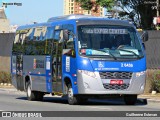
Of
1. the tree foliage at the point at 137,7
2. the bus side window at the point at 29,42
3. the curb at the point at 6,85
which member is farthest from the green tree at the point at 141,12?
the bus side window at the point at 29,42

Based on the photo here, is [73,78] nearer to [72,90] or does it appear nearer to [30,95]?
[72,90]

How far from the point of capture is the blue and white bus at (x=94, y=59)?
20458 millimetres

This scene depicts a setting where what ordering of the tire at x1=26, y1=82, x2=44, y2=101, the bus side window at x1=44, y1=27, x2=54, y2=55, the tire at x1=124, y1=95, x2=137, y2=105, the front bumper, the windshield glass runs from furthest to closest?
the tire at x1=26, y1=82, x2=44, y2=101
the bus side window at x1=44, y1=27, x2=54, y2=55
the tire at x1=124, y1=95, x2=137, y2=105
the windshield glass
the front bumper

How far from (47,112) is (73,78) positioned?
3.20 meters

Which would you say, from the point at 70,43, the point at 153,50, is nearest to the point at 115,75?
the point at 70,43

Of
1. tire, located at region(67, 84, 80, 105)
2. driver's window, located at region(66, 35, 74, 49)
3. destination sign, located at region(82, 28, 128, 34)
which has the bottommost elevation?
tire, located at region(67, 84, 80, 105)

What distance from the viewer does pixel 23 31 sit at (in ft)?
87.5

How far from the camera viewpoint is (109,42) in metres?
21.0

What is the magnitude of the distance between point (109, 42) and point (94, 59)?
930 mm

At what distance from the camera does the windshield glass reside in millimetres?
20719

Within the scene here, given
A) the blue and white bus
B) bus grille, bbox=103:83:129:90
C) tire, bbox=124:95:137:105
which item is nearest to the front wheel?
the blue and white bus

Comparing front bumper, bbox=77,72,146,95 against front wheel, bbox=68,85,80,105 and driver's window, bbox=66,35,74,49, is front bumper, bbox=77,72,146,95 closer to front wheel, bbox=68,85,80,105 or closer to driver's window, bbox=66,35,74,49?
front wheel, bbox=68,85,80,105

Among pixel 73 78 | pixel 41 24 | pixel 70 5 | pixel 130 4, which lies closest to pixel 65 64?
pixel 73 78

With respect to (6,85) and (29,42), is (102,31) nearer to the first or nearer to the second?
(29,42)
